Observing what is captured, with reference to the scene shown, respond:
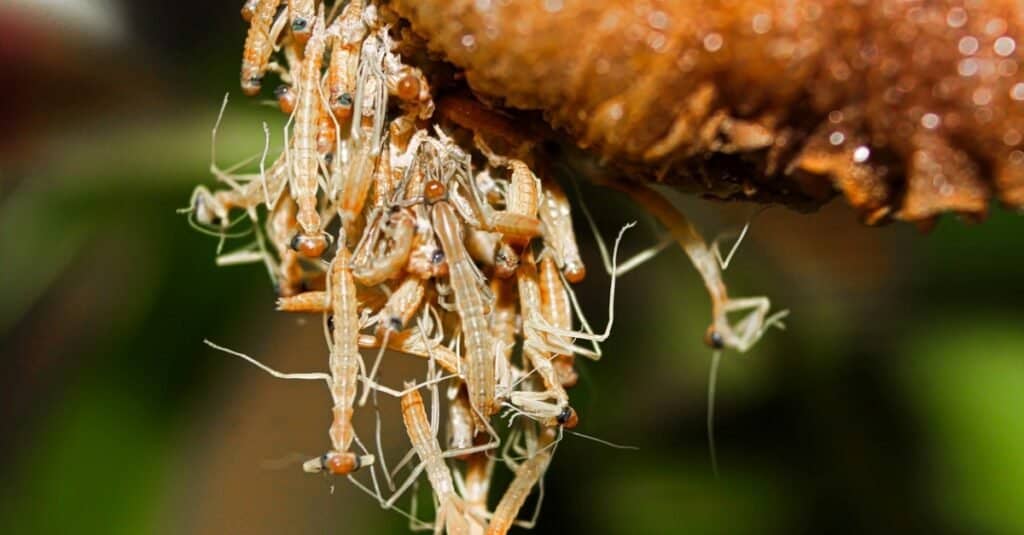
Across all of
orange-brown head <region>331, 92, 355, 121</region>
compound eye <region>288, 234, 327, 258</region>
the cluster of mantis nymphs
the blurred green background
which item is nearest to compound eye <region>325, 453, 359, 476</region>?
the cluster of mantis nymphs

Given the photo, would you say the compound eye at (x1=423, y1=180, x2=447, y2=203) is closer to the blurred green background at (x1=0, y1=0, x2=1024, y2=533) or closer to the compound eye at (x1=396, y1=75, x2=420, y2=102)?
the compound eye at (x1=396, y1=75, x2=420, y2=102)

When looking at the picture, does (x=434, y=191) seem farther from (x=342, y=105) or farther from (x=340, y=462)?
(x=340, y=462)

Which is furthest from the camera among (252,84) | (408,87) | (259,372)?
(259,372)

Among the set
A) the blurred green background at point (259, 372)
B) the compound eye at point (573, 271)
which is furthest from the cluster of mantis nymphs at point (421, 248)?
the blurred green background at point (259, 372)

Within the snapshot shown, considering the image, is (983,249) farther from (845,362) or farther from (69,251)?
(69,251)

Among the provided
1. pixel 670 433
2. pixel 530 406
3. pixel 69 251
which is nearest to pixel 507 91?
pixel 530 406

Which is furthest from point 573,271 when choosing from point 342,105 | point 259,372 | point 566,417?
point 259,372

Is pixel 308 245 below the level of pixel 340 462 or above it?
above
